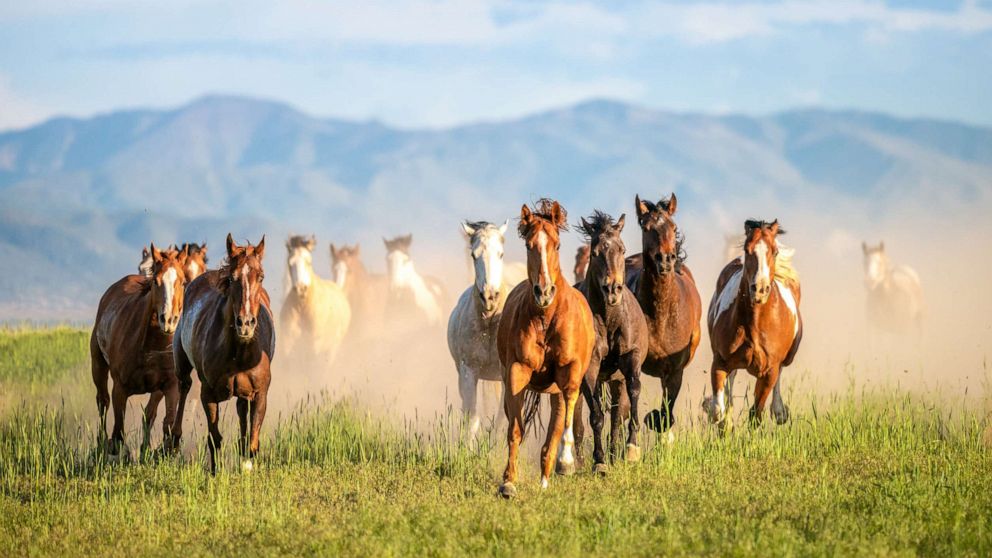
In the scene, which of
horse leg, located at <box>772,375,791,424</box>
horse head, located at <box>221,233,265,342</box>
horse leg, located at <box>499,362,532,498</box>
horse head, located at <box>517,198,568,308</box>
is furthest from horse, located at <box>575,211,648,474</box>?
horse head, located at <box>221,233,265,342</box>

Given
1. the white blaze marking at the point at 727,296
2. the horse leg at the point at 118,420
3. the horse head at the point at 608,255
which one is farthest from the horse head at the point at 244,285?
the white blaze marking at the point at 727,296

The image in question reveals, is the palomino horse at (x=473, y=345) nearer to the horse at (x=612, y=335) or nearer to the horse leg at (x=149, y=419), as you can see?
the horse at (x=612, y=335)

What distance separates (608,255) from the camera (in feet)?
37.7

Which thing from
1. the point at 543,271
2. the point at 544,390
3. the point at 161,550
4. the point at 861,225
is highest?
the point at 861,225

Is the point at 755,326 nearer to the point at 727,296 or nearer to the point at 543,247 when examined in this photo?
the point at 727,296

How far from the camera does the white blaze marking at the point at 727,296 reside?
1334cm

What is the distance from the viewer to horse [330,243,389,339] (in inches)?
1082

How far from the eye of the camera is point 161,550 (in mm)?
9367

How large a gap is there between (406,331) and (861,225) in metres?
165

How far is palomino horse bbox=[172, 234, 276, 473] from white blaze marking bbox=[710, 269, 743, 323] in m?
4.35

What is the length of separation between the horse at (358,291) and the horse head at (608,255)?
1539 cm

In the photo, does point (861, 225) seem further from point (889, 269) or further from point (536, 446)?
point (536, 446)

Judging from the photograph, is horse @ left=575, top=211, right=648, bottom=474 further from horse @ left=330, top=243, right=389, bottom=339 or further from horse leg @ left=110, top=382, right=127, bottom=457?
horse @ left=330, top=243, right=389, bottom=339

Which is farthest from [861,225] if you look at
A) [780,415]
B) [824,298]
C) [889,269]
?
[780,415]
